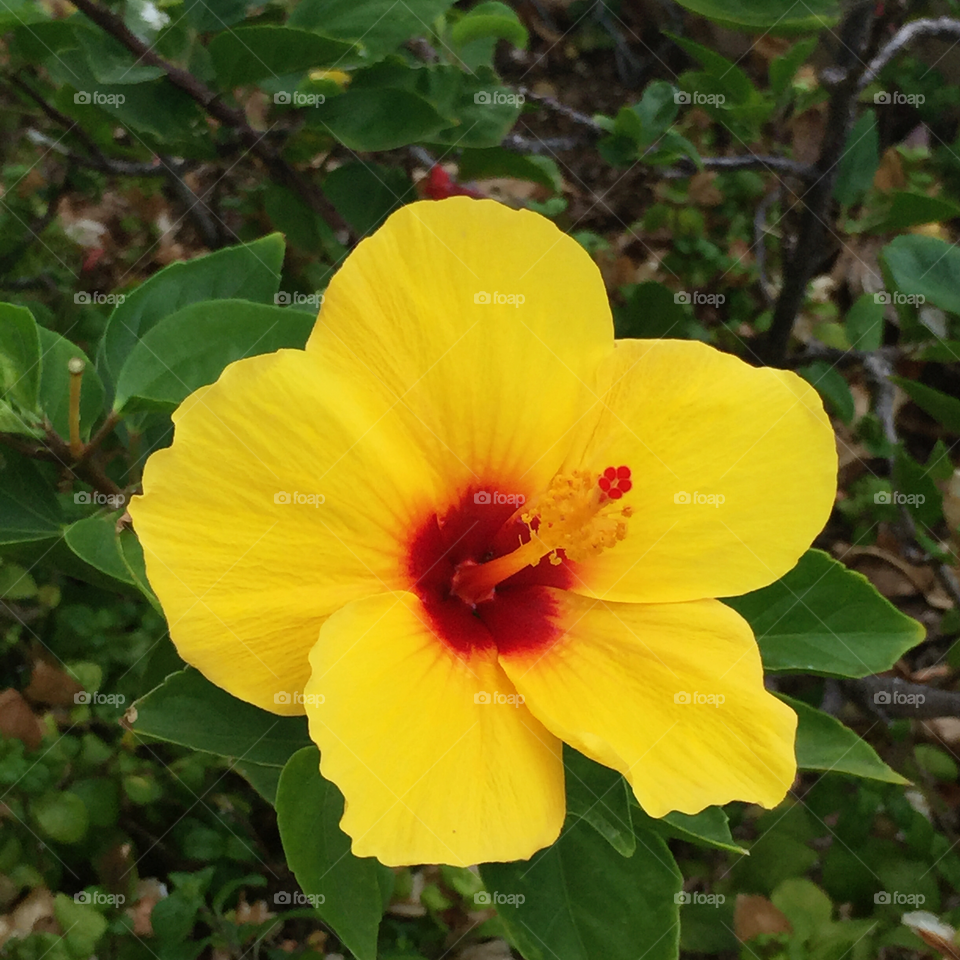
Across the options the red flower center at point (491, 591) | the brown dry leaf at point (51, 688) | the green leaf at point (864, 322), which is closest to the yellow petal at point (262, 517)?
the red flower center at point (491, 591)

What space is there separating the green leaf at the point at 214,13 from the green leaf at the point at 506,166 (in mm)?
520

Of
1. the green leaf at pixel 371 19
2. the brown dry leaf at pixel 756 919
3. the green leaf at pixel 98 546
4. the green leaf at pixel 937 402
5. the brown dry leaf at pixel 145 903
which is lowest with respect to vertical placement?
the brown dry leaf at pixel 756 919

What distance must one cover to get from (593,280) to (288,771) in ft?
2.36

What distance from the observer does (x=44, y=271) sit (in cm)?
244

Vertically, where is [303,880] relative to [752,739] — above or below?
below

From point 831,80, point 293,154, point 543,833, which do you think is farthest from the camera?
point 293,154

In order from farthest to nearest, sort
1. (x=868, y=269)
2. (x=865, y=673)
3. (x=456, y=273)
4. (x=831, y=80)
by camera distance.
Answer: (x=868, y=269) < (x=831, y=80) < (x=865, y=673) < (x=456, y=273)

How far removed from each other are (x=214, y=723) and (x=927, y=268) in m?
1.48

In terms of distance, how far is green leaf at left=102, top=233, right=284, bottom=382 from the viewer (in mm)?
1402

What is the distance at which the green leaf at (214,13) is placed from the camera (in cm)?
146

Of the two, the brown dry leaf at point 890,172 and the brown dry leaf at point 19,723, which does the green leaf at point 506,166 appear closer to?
the brown dry leaf at point 19,723

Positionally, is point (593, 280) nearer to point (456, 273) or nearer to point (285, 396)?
point (456, 273)

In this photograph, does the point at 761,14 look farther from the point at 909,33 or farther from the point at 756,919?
the point at 756,919

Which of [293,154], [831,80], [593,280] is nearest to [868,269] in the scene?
[831,80]
